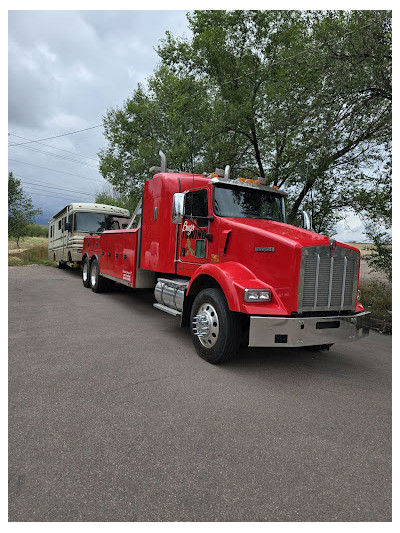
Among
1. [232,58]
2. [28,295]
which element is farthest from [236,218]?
[232,58]

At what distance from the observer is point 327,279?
4.34 metres

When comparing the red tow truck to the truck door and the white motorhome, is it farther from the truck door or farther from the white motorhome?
the white motorhome

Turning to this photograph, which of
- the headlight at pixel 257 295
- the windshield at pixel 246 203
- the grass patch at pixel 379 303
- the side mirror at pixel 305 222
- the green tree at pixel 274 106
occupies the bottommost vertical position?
the grass patch at pixel 379 303

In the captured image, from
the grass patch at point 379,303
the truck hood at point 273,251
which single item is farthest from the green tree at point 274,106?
the truck hood at point 273,251

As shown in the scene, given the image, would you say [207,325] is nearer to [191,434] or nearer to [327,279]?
[327,279]

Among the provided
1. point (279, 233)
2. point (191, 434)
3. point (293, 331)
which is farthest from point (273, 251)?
point (191, 434)

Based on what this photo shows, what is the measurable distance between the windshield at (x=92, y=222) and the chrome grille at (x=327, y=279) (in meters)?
11.1

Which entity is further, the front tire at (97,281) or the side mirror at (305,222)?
the front tire at (97,281)

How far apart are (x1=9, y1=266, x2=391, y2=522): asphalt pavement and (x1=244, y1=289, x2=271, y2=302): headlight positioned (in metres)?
0.96

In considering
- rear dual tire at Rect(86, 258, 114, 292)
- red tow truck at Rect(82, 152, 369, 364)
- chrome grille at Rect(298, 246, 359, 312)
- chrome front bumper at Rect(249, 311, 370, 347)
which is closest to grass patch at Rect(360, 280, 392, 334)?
red tow truck at Rect(82, 152, 369, 364)

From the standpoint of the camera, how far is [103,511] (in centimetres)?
202

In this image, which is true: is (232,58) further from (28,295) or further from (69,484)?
(69,484)

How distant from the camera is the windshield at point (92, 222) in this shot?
14.4m

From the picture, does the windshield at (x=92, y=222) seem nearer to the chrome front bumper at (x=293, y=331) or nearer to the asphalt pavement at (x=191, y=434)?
the asphalt pavement at (x=191, y=434)
